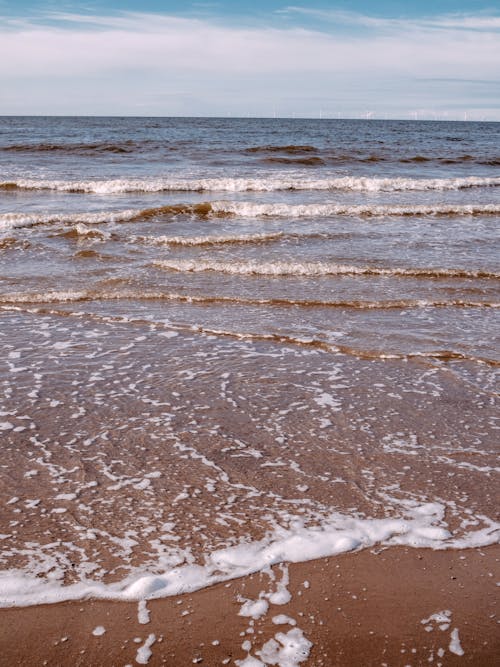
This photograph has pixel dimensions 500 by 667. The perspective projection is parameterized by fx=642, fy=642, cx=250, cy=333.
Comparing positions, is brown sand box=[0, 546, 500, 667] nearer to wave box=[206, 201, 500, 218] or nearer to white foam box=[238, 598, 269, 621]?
white foam box=[238, 598, 269, 621]

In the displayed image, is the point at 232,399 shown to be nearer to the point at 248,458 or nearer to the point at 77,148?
the point at 248,458

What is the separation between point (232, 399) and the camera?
5.28m

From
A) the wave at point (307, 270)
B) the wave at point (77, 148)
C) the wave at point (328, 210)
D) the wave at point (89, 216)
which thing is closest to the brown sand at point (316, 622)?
the wave at point (307, 270)

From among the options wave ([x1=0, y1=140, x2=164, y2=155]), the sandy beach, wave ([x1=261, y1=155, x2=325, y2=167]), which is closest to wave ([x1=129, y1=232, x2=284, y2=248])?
the sandy beach

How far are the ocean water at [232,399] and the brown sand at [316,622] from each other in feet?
0.45

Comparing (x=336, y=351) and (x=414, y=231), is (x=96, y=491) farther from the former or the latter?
(x=414, y=231)

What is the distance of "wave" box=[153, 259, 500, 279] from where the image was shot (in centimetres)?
972

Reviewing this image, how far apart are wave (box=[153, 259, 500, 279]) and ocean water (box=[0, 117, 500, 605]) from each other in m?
0.04

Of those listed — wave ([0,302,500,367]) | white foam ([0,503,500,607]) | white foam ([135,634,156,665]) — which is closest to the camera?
white foam ([135,634,156,665])

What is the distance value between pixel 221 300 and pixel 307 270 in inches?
77.4

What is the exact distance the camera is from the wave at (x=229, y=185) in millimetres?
19031

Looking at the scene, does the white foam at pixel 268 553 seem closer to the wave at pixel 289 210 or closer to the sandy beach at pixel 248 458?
the sandy beach at pixel 248 458

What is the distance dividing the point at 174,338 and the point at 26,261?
15.3ft

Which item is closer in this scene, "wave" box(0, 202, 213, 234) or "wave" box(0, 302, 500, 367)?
"wave" box(0, 302, 500, 367)
